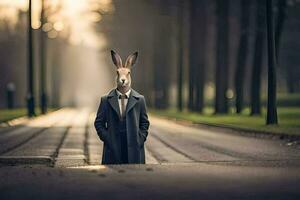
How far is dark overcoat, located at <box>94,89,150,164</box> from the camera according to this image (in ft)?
43.3

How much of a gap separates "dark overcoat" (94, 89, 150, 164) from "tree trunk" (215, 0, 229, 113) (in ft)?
136

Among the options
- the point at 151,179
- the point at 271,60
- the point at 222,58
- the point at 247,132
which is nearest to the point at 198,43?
the point at 222,58

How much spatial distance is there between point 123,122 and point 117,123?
104 mm

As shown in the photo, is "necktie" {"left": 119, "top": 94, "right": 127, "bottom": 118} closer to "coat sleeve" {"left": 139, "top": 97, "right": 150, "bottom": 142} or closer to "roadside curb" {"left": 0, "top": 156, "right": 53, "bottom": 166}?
"coat sleeve" {"left": 139, "top": 97, "right": 150, "bottom": 142}

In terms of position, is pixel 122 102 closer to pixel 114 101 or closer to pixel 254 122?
pixel 114 101

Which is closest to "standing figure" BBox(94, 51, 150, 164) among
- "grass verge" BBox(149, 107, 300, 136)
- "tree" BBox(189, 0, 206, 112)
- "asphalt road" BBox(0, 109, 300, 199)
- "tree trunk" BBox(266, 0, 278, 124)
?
"asphalt road" BBox(0, 109, 300, 199)

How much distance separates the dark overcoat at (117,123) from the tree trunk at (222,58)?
4135cm

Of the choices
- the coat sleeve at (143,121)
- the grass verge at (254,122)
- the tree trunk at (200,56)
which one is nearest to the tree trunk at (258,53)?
the grass verge at (254,122)

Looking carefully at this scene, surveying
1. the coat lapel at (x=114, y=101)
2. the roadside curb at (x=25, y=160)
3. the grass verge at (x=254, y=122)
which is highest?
the coat lapel at (x=114, y=101)

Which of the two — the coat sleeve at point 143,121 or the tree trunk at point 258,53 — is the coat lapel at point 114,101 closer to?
the coat sleeve at point 143,121

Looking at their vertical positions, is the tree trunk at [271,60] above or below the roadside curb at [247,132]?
above

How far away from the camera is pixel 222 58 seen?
5497cm

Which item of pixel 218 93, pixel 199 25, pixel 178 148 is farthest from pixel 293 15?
pixel 178 148

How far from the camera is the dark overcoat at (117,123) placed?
13.2 meters
